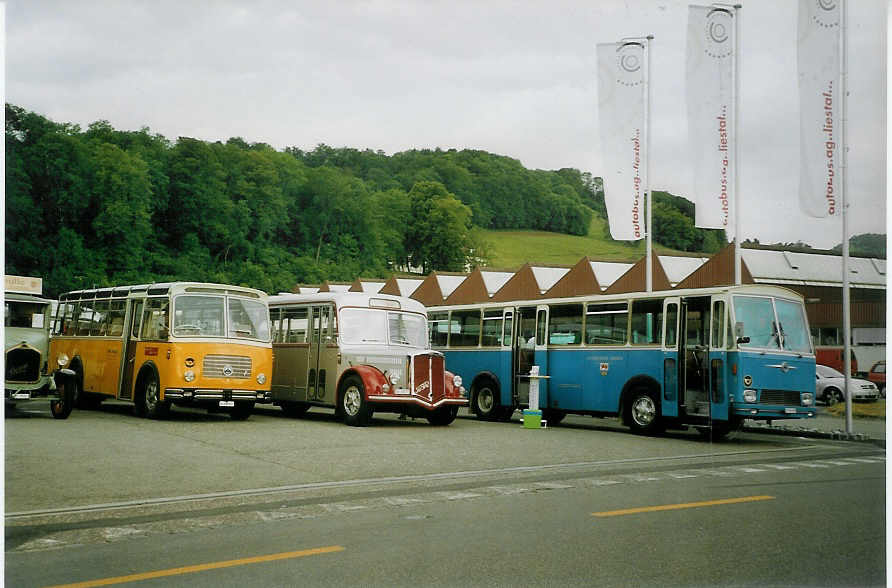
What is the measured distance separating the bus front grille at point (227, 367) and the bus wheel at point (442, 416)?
3641 millimetres

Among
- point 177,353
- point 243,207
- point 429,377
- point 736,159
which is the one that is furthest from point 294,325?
point 736,159

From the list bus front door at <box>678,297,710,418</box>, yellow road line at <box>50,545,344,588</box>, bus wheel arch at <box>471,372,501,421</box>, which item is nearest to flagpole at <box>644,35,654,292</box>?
bus front door at <box>678,297,710,418</box>

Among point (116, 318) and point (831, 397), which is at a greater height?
point (116, 318)

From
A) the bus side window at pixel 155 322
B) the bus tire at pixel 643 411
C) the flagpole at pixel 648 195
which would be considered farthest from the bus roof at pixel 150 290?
the bus tire at pixel 643 411

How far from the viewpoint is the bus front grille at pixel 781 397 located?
16.5m

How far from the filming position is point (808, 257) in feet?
48.6

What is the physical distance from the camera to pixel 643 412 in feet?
59.2

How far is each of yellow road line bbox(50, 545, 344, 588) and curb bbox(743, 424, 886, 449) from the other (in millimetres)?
11221

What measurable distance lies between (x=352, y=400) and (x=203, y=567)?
452 inches

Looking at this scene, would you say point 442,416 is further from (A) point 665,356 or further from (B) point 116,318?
(B) point 116,318

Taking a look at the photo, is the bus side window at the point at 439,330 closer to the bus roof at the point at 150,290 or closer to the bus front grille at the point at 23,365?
the bus roof at the point at 150,290

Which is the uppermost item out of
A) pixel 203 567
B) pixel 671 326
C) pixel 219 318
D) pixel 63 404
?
pixel 671 326

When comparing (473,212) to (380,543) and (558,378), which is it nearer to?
(380,543)

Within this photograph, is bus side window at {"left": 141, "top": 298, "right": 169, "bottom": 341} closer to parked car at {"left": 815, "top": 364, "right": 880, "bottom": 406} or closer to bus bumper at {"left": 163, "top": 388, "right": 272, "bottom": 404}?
bus bumper at {"left": 163, "top": 388, "right": 272, "bottom": 404}
